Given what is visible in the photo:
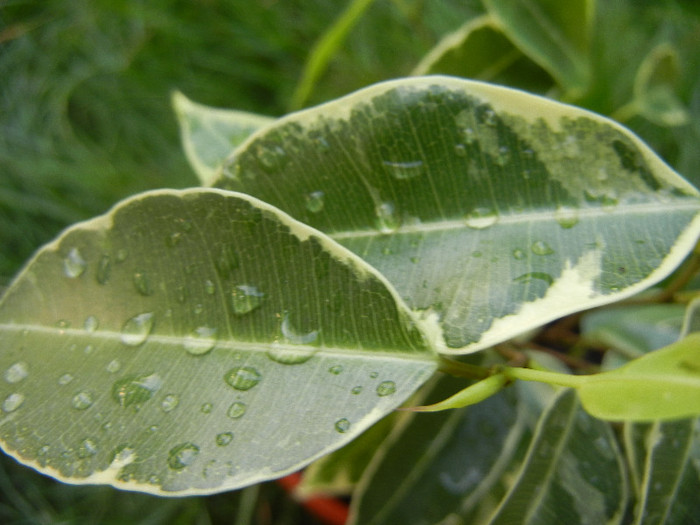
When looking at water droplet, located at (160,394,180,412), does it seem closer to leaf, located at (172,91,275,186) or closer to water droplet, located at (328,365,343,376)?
water droplet, located at (328,365,343,376)

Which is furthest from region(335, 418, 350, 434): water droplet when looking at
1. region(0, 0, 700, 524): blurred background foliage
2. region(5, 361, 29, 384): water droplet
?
region(0, 0, 700, 524): blurred background foliage

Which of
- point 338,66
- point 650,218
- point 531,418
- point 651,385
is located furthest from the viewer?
point 338,66

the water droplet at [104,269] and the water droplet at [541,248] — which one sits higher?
the water droplet at [104,269]

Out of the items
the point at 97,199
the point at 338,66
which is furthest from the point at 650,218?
the point at 97,199

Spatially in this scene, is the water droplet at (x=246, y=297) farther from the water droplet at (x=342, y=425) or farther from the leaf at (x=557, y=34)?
the leaf at (x=557, y=34)

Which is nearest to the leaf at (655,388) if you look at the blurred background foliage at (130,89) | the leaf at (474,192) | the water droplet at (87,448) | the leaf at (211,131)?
the leaf at (474,192)

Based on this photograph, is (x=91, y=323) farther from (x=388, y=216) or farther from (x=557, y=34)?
(x=557, y=34)

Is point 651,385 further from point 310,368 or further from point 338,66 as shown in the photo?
point 338,66
